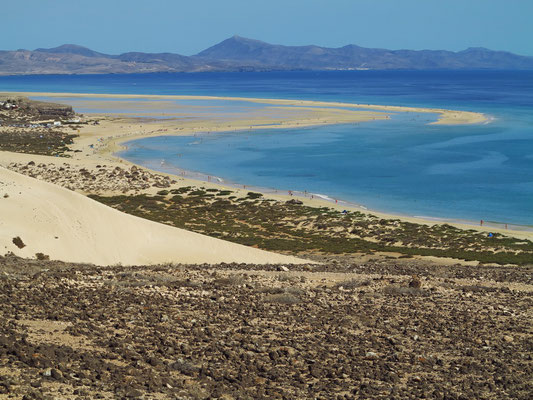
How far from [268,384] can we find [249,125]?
269ft

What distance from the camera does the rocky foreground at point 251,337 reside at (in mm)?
9617

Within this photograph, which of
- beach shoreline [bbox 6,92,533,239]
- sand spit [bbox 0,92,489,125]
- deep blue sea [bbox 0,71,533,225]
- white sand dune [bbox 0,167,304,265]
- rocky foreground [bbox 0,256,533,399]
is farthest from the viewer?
sand spit [bbox 0,92,489,125]

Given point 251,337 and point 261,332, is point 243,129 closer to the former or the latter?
point 261,332

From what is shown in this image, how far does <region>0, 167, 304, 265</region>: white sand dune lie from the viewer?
2170cm

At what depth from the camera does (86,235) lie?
23.5 metres

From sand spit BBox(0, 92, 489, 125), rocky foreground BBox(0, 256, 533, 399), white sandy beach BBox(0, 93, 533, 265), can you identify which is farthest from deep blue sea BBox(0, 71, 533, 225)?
rocky foreground BBox(0, 256, 533, 399)

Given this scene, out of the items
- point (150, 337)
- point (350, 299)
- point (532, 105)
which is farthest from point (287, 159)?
point (532, 105)

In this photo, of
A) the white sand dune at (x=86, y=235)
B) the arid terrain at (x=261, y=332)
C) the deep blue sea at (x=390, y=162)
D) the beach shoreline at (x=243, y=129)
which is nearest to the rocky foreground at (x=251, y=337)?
the arid terrain at (x=261, y=332)

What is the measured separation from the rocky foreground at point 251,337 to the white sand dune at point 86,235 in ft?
14.5

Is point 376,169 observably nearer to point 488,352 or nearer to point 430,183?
point 430,183

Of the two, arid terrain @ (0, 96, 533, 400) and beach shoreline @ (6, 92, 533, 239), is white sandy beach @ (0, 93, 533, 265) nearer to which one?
arid terrain @ (0, 96, 533, 400)

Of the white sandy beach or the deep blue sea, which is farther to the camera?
the deep blue sea

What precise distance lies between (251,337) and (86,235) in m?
13.0

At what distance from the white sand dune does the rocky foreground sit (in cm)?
442
